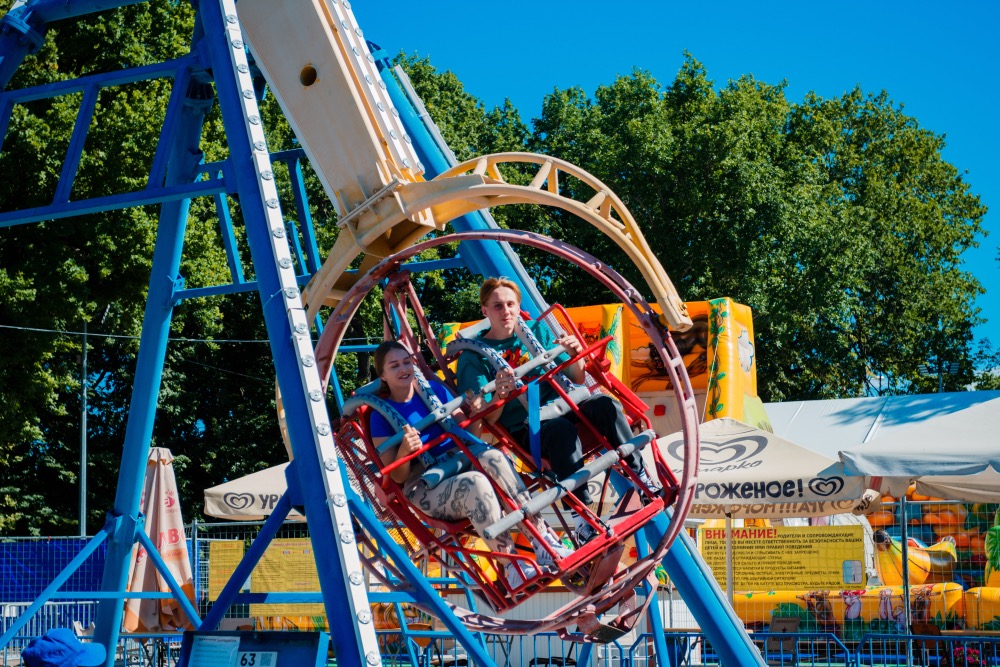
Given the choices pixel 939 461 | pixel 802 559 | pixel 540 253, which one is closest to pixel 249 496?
pixel 802 559

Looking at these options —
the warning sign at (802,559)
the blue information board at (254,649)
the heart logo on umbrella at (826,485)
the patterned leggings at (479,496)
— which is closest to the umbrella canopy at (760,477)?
the heart logo on umbrella at (826,485)

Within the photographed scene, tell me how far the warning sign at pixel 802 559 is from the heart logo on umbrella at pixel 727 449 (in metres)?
2.46

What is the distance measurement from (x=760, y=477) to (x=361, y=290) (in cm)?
490

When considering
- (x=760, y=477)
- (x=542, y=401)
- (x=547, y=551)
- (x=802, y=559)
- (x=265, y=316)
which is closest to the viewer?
(x=265, y=316)

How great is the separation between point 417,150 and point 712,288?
2461 centimetres

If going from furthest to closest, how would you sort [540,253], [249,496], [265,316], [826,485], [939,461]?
1. [540,253]
2. [249,496]
3. [826,485]
4. [939,461]
5. [265,316]

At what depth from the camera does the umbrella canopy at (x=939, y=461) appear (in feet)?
29.4

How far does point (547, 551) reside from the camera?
5.31 meters

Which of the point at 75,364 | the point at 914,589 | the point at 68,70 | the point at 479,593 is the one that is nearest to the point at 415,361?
the point at 479,593

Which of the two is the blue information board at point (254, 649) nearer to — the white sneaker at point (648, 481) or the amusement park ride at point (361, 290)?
the amusement park ride at point (361, 290)

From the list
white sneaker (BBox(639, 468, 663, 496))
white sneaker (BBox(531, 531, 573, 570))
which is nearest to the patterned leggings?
white sneaker (BBox(531, 531, 573, 570))

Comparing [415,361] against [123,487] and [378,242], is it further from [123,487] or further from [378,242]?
[123,487]

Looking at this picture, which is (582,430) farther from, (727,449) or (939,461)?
(727,449)

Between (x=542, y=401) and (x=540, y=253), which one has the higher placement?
(x=540, y=253)
